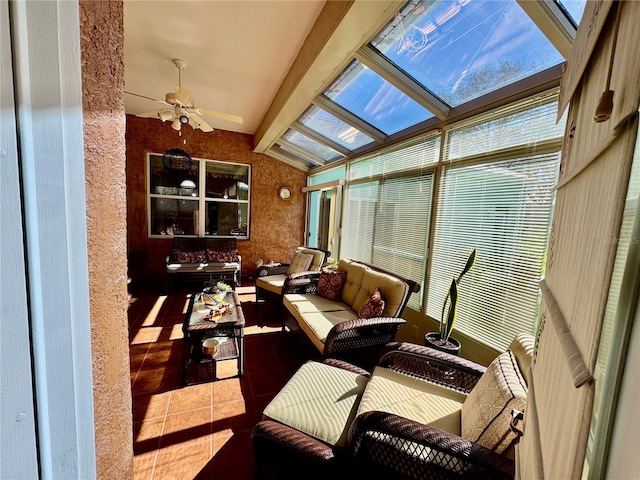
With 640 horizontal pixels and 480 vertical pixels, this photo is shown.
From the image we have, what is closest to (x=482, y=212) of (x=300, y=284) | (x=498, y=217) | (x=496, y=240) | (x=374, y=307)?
(x=498, y=217)

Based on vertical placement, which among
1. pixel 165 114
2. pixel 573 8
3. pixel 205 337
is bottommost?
pixel 205 337

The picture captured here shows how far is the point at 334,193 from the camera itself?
4.56 meters

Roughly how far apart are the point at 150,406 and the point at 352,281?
2.04 metres

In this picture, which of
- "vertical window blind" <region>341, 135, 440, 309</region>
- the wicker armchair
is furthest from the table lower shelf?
"vertical window blind" <region>341, 135, 440, 309</region>

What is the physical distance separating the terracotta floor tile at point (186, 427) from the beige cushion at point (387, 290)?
152 cm

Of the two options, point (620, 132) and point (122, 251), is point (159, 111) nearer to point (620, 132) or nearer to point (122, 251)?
point (122, 251)

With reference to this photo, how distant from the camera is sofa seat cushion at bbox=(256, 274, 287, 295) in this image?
355 cm

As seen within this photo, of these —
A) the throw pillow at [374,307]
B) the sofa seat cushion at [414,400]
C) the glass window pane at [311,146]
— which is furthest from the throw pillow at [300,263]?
the sofa seat cushion at [414,400]

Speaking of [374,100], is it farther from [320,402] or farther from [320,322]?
[320,402]

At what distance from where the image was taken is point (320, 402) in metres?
1.38

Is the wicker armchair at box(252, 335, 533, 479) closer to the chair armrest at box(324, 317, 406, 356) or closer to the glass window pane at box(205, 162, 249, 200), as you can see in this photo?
the chair armrest at box(324, 317, 406, 356)

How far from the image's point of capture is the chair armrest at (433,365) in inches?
58.7

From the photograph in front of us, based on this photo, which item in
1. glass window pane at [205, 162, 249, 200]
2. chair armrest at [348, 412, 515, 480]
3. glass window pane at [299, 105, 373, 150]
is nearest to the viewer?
chair armrest at [348, 412, 515, 480]

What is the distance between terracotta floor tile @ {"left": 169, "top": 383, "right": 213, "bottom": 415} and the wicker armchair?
84 centimetres
